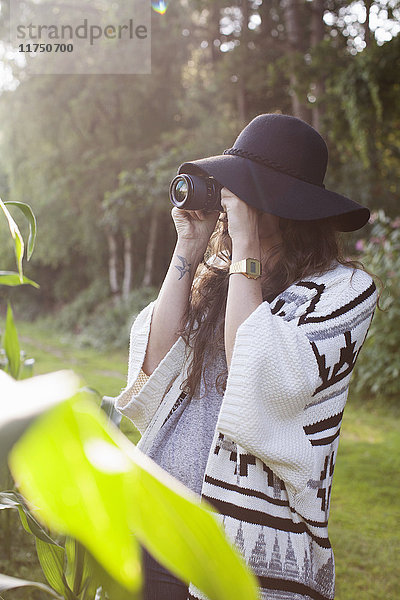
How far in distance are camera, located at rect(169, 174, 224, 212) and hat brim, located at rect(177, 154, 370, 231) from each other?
0.14ft

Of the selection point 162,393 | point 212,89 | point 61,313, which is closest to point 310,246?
point 162,393

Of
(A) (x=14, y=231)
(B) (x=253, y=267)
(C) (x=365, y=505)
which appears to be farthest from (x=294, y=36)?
(A) (x=14, y=231)

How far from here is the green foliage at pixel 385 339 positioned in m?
5.10

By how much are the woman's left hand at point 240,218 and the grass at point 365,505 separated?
105cm

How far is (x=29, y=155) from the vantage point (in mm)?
11352

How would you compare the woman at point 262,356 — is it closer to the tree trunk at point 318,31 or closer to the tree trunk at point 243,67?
the tree trunk at point 318,31

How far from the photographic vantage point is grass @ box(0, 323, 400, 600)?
2.51 m

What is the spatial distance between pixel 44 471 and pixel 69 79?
37.8ft

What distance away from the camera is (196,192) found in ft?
4.20

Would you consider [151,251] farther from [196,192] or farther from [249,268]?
[249,268]

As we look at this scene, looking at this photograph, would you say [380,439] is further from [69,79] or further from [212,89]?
[69,79]

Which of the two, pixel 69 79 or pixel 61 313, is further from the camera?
pixel 61 313

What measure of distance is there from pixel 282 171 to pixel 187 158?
816 centimetres

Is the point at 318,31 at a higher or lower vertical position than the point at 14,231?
higher
